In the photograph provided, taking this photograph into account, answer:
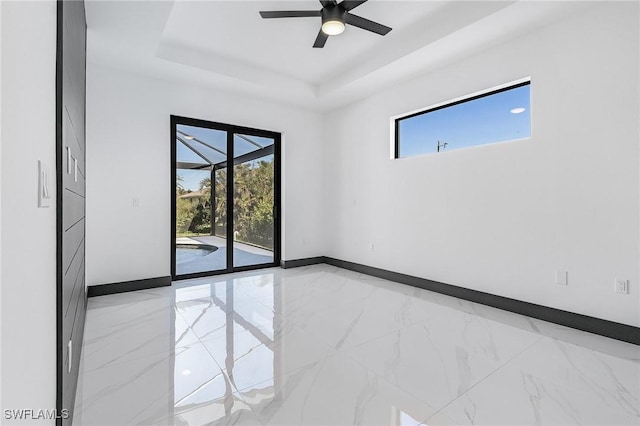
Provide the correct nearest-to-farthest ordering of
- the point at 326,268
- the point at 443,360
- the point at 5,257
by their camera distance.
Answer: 1. the point at 5,257
2. the point at 443,360
3. the point at 326,268

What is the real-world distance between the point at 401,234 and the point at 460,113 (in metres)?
1.66

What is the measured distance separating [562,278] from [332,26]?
119 inches

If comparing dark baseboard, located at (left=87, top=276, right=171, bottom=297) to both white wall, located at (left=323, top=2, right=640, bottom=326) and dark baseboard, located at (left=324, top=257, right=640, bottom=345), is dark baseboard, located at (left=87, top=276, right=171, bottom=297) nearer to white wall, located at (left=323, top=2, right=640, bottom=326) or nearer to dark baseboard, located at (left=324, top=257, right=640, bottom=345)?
dark baseboard, located at (left=324, top=257, right=640, bottom=345)

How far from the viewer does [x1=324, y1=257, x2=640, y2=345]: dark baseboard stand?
8.50ft

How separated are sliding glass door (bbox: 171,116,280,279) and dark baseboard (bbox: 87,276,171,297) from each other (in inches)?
9.7

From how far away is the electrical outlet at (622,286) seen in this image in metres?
2.59

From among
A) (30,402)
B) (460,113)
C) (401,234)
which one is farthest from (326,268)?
(30,402)

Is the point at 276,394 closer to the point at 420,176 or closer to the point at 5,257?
the point at 5,257

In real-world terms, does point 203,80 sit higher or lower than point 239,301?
higher

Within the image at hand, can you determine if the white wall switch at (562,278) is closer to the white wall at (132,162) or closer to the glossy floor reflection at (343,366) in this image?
the glossy floor reflection at (343,366)

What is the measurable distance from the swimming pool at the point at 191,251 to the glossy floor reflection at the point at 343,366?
1052 millimetres

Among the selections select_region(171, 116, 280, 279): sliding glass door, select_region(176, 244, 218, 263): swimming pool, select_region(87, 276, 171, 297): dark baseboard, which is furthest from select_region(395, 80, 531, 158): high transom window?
select_region(87, 276, 171, 297): dark baseboard

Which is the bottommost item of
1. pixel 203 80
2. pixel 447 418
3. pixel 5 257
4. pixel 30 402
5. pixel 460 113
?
pixel 447 418

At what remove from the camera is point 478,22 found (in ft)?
9.54
